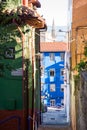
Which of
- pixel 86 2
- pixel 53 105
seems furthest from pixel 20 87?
pixel 53 105

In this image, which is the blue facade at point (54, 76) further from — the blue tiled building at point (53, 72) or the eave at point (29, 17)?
the eave at point (29, 17)

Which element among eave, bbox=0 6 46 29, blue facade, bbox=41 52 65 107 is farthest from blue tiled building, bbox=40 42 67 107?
eave, bbox=0 6 46 29

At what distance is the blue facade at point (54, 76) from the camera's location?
53594mm

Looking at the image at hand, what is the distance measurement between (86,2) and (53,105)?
35.9 metres

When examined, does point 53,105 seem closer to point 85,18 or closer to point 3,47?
point 85,18

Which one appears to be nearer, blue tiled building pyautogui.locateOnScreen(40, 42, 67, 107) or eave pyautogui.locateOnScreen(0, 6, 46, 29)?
eave pyautogui.locateOnScreen(0, 6, 46, 29)

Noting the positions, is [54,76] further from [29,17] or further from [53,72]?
[29,17]

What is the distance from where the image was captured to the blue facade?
53.6 m

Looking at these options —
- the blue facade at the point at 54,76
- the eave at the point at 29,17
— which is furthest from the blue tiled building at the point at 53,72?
the eave at the point at 29,17

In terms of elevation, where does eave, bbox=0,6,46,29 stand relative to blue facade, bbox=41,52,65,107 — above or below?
above

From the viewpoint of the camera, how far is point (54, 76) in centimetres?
5341

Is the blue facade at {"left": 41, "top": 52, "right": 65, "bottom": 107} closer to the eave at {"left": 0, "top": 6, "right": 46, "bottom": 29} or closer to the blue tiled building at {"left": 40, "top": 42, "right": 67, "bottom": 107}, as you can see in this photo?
the blue tiled building at {"left": 40, "top": 42, "right": 67, "bottom": 107}

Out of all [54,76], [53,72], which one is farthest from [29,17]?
[53,72]

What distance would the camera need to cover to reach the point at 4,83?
45.6 feet
